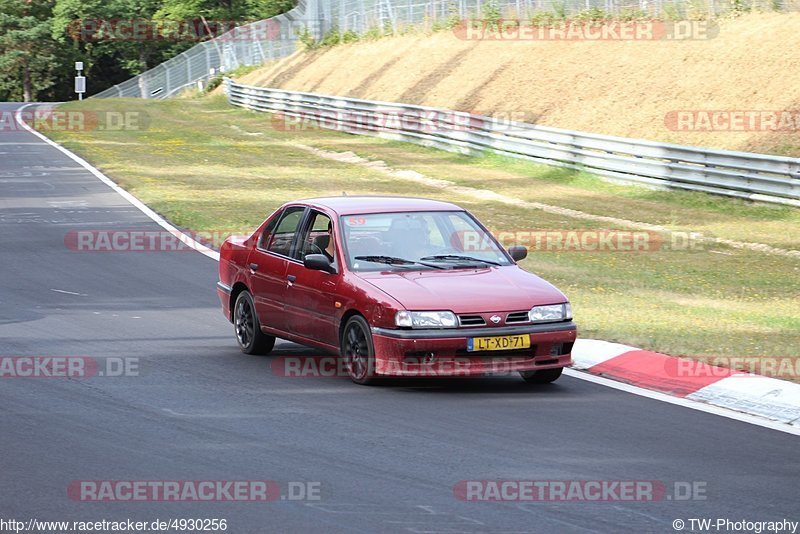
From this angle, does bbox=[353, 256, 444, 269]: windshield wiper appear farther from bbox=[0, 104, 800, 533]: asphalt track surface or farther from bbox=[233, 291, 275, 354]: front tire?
bbox=[233, 291, 275, 354]: front tire

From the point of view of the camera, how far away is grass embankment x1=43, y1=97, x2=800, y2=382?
13.9m

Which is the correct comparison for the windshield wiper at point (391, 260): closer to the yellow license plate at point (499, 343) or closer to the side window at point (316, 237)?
the side window at point (316, 237)

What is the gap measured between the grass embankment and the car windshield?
6.08 feet

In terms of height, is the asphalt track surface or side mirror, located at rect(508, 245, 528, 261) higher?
side mirror, located at rect(508, 245, 528, 261)

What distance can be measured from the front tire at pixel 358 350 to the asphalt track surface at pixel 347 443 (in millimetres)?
144

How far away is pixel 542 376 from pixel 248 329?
2.98 meters

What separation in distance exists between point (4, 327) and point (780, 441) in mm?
7972

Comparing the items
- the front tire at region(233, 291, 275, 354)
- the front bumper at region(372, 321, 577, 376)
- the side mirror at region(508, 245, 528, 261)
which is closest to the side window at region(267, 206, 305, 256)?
the front tire at region(233, 291, 275, 354)

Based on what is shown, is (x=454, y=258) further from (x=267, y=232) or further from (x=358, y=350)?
(x=267, y=232)

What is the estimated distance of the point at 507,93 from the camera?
4153 cm

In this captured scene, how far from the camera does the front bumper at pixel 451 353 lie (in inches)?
405

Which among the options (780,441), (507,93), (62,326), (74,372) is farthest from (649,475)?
(507,93)

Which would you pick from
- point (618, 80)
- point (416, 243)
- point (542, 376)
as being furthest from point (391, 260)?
point (618, 80)

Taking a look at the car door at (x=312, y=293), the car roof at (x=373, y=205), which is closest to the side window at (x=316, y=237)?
the car door at (x=312, y=293)
